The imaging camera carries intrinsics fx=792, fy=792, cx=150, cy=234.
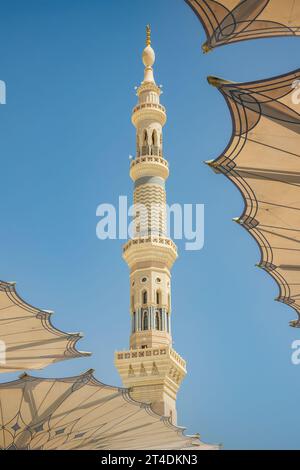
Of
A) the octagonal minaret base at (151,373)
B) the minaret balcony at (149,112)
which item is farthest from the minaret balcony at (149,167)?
the octagonal minaret base at (151,373)

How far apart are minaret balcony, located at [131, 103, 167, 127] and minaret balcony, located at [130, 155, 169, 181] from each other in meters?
2.63

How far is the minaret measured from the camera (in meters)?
34.4

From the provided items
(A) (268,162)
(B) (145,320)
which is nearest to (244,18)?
(A) (268,162)

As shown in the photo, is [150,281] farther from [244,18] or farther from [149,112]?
[244,18]

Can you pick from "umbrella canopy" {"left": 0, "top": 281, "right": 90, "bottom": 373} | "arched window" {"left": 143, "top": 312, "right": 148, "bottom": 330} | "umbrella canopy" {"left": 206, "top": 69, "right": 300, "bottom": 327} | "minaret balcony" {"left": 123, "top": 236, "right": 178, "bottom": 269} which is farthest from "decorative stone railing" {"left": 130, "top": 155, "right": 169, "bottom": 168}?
"umbrella canopy" {"left": 206, "top": 69, "right": 300, "bottom": 327}

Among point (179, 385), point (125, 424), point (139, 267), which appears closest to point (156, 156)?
point (139, 267)

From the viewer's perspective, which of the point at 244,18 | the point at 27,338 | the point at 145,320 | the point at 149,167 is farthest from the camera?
the point at 149,167

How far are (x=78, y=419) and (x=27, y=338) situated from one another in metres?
4.37

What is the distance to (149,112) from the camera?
40062 millimetres

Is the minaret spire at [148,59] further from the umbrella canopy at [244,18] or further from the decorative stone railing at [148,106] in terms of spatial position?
the umbrella canopy at [244,18]

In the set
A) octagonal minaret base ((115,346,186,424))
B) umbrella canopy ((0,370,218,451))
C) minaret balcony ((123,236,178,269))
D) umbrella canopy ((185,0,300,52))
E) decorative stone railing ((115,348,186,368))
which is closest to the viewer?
umbrella canopy ((185,0,300,52))

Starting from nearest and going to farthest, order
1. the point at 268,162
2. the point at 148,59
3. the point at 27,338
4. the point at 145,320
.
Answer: the point at 268,162, the point at 27,338, the point at 145,320, the point at 148,59

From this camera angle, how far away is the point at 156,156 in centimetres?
3878

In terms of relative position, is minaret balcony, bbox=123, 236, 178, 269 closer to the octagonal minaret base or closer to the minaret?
the minaret
